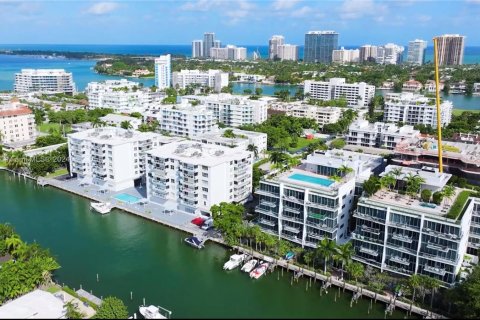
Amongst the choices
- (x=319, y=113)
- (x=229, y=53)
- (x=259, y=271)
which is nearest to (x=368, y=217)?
(x=259, y=271)

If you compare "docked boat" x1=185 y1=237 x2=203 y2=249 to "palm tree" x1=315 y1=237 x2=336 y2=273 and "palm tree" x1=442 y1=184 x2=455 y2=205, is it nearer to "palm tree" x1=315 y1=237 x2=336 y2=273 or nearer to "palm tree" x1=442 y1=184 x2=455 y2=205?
"palm tree" x1=315 y1=237 x2=336 y2=273

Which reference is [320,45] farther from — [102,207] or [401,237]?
[401,237]

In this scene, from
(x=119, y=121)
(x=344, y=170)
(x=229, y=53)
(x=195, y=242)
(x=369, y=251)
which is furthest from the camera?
(x=229, y=53)

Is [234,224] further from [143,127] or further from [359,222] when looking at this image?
[143,127]

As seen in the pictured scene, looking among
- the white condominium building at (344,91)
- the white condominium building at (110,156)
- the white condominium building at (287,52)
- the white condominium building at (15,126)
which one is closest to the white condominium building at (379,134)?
the white condominium building at (110,156)

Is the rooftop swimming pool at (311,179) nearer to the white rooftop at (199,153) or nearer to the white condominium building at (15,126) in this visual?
the white rooftop at (199,153)

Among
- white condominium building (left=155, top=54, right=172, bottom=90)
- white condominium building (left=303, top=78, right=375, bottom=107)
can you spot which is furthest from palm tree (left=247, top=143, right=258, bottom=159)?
white condominium building (left=155, top=54, right=172, bottom=90)
